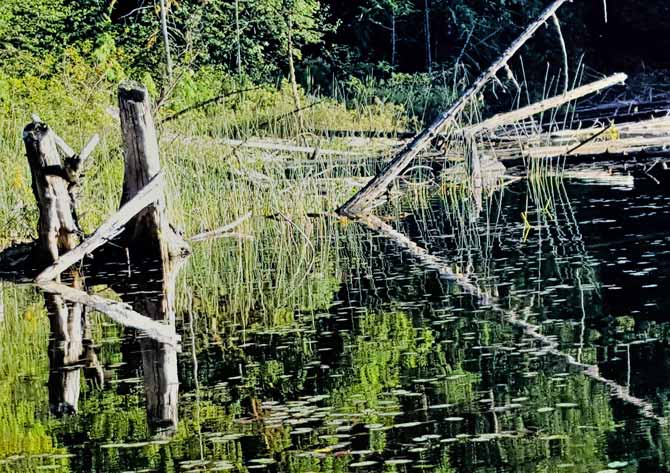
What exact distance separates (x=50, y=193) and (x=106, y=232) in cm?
81

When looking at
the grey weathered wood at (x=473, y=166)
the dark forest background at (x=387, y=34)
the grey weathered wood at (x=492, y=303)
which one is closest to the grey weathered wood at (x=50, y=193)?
the grey weathered wood at (x=492, y=303)

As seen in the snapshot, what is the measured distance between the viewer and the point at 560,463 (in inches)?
213

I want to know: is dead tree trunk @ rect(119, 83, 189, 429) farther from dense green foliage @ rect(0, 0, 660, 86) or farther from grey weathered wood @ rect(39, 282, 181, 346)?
dense green foliage @ rect(0, 0, 660, 86)

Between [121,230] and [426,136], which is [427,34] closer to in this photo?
[426,136]

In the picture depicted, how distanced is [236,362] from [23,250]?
598 cm

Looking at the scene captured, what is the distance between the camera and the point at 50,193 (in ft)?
40.7

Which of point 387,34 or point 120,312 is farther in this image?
point 387,34

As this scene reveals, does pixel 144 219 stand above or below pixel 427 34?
below

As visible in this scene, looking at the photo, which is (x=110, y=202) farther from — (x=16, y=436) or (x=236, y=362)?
(x=16, y=436)

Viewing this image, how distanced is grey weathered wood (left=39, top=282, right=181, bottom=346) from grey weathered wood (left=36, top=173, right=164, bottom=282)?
0.45 feet

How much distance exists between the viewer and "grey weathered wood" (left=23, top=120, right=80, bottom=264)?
1229 cm

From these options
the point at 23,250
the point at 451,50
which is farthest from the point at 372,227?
the point at 451,50


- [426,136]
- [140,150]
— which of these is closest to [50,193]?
[140,150]

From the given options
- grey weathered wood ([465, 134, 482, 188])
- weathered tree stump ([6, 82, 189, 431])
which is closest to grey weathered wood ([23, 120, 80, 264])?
weathered tree stump ([6, 82, 189, 431])
